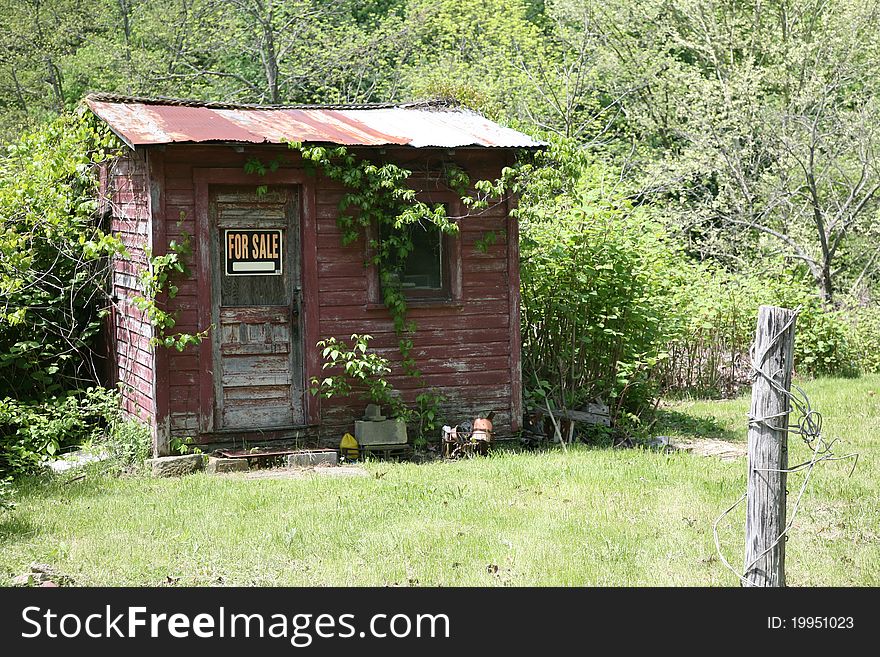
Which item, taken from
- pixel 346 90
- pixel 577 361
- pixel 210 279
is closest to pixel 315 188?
pixel 210 279

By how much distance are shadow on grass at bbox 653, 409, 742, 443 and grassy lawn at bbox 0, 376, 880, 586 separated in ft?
6.36

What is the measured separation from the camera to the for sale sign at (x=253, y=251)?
33.5 feet

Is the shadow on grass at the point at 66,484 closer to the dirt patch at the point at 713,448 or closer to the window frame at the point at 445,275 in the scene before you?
the window frame at the point at 445,275

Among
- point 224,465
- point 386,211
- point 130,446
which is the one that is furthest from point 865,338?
point 130,446

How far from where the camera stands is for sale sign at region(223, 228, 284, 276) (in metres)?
10.2

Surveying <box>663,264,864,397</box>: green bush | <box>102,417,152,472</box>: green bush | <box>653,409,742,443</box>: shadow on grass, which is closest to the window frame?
<box>102,417,152,472</box>: green bush

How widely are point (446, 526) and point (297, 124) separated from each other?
513cm

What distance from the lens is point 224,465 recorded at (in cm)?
987

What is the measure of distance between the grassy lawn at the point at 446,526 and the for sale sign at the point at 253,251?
206cm

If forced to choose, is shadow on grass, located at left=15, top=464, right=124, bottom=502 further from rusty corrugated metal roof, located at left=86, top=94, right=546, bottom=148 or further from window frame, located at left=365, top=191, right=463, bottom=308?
window frame, located at left=365, top=191, right=463, bottom=308

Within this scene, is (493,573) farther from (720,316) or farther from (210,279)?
(720,316)

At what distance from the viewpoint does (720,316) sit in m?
15.8

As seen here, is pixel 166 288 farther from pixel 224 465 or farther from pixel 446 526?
pixel 446 526

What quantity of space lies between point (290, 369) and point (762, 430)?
5918mm
